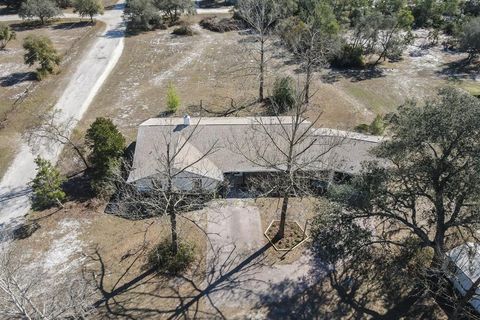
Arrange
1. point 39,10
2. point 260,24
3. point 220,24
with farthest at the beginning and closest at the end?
1. point 220,24
2. point 39,10
3. point 260,24

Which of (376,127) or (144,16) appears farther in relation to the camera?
(144,16)

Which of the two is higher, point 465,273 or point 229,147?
point 229,147

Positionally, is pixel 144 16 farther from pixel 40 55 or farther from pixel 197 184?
pixel 197 184

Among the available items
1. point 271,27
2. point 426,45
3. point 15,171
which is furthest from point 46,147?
point 426,45

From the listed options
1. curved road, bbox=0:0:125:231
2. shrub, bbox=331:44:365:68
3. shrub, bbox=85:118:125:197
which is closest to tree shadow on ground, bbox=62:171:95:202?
shrub, bbox=85:118:125:197

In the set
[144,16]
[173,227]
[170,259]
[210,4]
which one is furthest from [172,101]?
[210,4]

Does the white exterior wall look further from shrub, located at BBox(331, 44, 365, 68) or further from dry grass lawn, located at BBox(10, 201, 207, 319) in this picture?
shrub, located at BBox(331, 44, 365, 68)

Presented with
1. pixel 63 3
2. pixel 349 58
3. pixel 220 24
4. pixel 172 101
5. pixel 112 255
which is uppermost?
pixel 63 3
